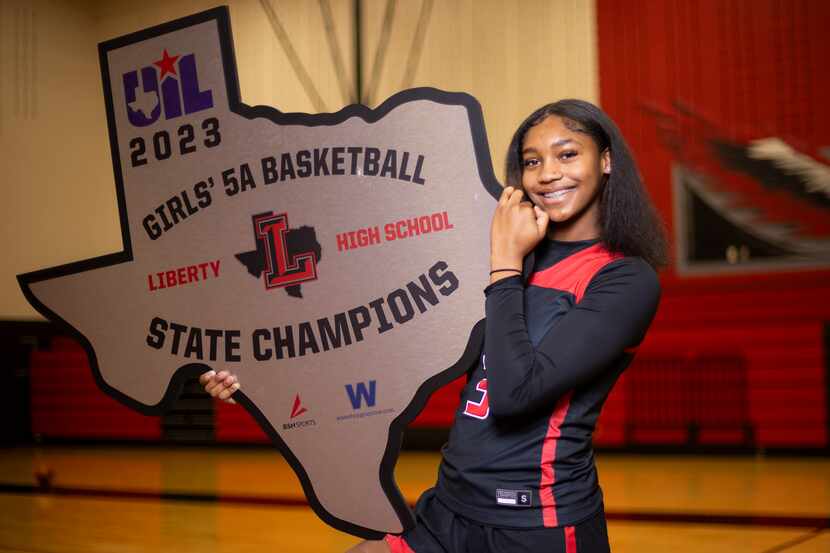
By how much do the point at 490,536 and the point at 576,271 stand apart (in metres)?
0.39

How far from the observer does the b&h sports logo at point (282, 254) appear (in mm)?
1542

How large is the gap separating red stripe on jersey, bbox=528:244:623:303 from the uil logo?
709 mm

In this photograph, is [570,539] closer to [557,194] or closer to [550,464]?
[550,464]

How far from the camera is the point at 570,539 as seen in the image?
1200 mm

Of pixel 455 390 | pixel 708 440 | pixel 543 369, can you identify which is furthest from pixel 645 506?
pixel 543 369

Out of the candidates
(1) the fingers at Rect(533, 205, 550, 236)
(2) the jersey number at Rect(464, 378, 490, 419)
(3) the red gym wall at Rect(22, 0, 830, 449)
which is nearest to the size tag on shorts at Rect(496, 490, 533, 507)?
(2) the jersey number at Rect(464, 378, 490, 419)

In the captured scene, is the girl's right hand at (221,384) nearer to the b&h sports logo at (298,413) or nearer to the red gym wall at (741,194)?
the b&h sports logo at (298,413)

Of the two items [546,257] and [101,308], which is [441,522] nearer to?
[546,257]

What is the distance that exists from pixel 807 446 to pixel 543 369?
5174 millimetres

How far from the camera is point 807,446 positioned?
566 centimetres

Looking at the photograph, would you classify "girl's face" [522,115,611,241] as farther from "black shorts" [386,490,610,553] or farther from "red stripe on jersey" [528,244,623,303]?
"black shorts" [386,490,610,553]

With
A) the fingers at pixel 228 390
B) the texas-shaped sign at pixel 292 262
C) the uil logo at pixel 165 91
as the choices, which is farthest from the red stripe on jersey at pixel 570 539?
the uil logo at pixel 165 91

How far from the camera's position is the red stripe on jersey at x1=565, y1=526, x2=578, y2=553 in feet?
3.93

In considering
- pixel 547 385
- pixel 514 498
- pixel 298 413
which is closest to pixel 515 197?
pixel 547 385
